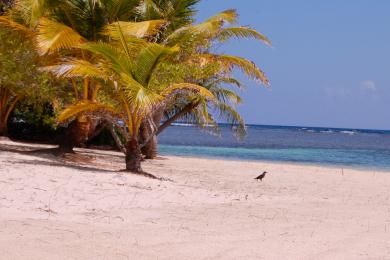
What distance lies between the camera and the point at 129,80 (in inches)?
408

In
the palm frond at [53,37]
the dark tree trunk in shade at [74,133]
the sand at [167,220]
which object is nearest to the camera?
the sand at [167,220]

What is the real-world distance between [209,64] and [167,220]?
716 centimetres

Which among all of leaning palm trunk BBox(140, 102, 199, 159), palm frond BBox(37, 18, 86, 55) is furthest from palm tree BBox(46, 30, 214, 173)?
leaning palm trunk BBox(140, 102, 199, 159)

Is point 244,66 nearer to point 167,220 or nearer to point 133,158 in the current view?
point 133,158

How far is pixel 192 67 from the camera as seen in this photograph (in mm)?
12539

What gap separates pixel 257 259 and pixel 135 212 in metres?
2.49

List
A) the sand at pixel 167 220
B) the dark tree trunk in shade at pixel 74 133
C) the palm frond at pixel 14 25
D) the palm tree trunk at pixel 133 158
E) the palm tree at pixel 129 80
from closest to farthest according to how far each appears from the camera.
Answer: the sand at pixel 167 220 < the palm tree at pixel 129 80 < the palm tree trunk at pixel 133 158 < the palm frond at pixel 14 25 < the dark tree trunk in shade at pixel 74 133

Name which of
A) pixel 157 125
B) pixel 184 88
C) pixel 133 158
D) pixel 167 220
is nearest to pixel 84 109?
pixel 133 158

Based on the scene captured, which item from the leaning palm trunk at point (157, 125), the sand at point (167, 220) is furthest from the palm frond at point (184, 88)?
the leaning palm trunk at point (157, 125)

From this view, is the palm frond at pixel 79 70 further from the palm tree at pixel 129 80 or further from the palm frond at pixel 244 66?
the palm frond at pixel 244 66

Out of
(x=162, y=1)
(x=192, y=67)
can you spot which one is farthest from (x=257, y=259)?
(x=162, y=1)

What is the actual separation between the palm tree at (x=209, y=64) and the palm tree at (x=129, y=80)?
3.24 feet

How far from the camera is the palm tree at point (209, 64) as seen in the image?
42.1ft

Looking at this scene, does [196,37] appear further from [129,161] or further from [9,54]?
[9,54]
